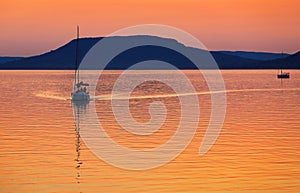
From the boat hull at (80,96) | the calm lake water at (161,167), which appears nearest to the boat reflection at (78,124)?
the calm lake water at (161,167)

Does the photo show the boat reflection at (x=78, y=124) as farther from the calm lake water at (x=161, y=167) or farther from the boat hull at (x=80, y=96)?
the boat hull at (x=80, y=96)

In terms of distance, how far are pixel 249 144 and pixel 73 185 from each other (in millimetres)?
12993

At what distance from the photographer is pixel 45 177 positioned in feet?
Result: 80.2

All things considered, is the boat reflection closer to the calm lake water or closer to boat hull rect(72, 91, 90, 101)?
the calm lake water

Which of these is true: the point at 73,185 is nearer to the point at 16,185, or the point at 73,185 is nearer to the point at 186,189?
the point at 16,185

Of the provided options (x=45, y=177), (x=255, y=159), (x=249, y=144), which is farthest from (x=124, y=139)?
(x=45, y=177)

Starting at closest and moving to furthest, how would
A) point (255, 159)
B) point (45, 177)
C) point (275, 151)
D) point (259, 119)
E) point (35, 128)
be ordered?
point (45, 177)
point (255, 159)
point (275, 151)
point (35, 128)
point (259, 119)

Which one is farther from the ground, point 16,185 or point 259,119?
point 259,119

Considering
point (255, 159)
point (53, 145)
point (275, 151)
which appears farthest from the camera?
point (53, 145)

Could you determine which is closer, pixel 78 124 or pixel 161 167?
pixel 161 167

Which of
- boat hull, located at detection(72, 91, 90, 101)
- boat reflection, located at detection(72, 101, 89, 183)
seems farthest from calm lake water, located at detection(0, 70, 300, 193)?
boat hull, located at detection(72, 91, 90, 101)

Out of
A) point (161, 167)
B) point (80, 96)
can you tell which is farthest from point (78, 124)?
point (80, 96)

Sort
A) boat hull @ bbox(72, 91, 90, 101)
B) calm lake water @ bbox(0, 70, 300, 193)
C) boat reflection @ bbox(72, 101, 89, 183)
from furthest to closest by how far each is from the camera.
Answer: boat hull @ bbox(72, 91, 90, 101), boat reflection @ bbox(72, 101, 89, 183), calm lake water @ bbox(0, 70, 300, 193)

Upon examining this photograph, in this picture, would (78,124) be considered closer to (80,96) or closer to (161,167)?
(161,167)
